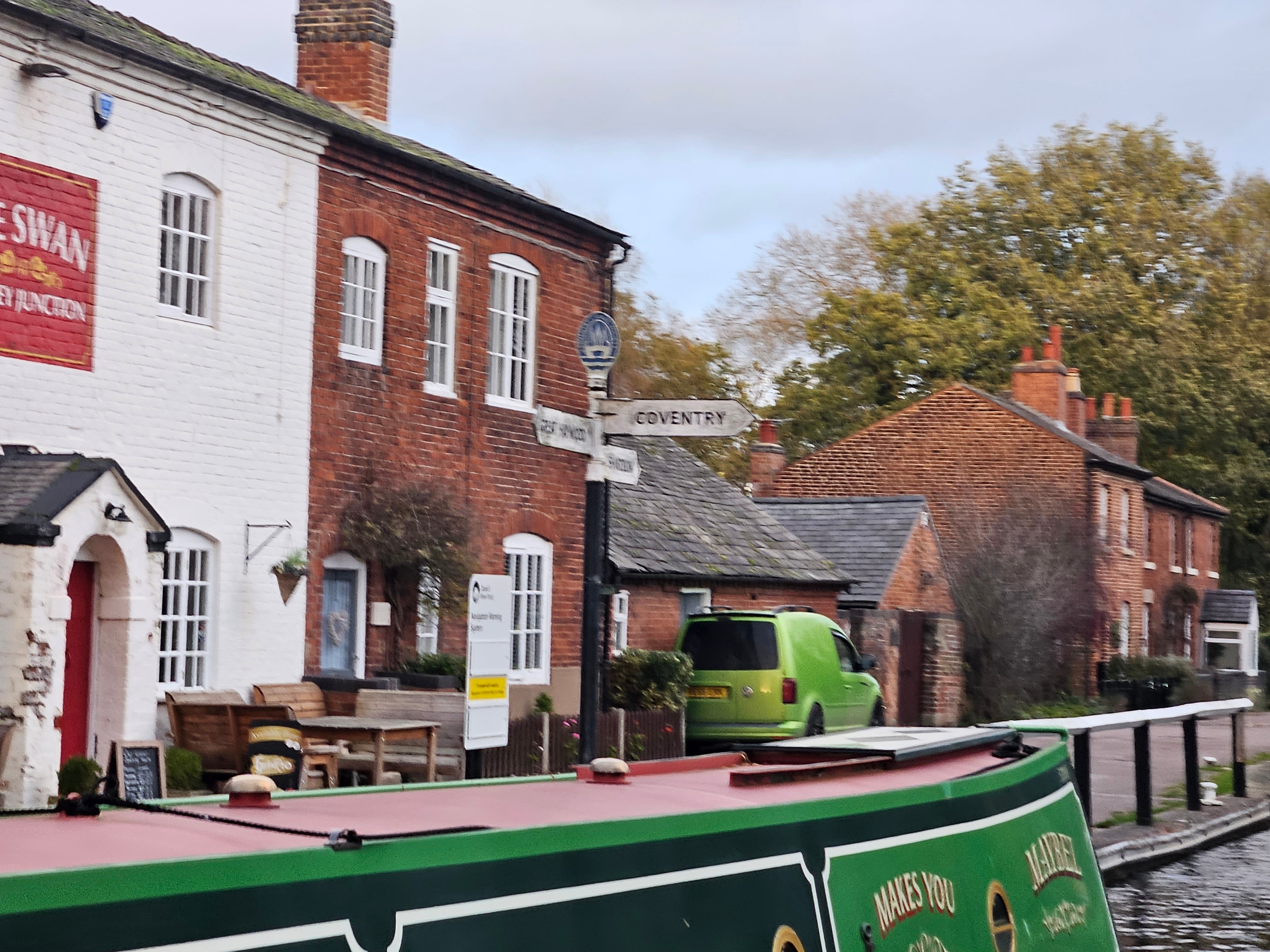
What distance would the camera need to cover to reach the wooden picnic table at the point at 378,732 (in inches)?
521

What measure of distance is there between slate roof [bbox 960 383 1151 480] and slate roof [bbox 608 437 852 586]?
437 inches

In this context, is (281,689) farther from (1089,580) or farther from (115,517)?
(1089,580)

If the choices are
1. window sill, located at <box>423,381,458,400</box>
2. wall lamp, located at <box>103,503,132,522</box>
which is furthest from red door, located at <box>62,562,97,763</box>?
window sill, located at <box>423,381,458,400</box>

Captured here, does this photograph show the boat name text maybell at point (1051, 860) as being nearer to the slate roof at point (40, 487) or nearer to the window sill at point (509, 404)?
the slate roof at point (40, 487)

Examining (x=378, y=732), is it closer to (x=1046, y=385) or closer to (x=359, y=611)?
(x=359, y=611)

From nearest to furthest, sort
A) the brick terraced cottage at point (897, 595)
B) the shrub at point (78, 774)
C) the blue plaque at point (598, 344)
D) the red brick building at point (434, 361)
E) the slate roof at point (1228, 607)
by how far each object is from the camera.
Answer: the blue plaque at point (598, 344) → the shrub at point (78, 774) → the red brick building at point (434, 361) → the brick terraced cottage at point (897, 595) → the slate roof at point (1228, 607)

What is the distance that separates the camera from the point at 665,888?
12.9ft

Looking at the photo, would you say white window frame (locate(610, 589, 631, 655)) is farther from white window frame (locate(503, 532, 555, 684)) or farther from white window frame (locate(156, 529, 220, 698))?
white window frame (locate(156, 529, 220, 698))

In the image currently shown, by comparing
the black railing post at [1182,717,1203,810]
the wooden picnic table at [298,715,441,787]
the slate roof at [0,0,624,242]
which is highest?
the slate roof at [0,0,624,242]

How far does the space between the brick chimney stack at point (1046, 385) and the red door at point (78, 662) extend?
30.7 m

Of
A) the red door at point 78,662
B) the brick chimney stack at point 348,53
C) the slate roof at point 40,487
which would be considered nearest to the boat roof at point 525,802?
the slate roof at point 40,487

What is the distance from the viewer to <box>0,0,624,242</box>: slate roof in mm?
13547

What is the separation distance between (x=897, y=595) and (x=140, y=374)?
754 inches

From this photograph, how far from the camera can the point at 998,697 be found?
3266 cm
